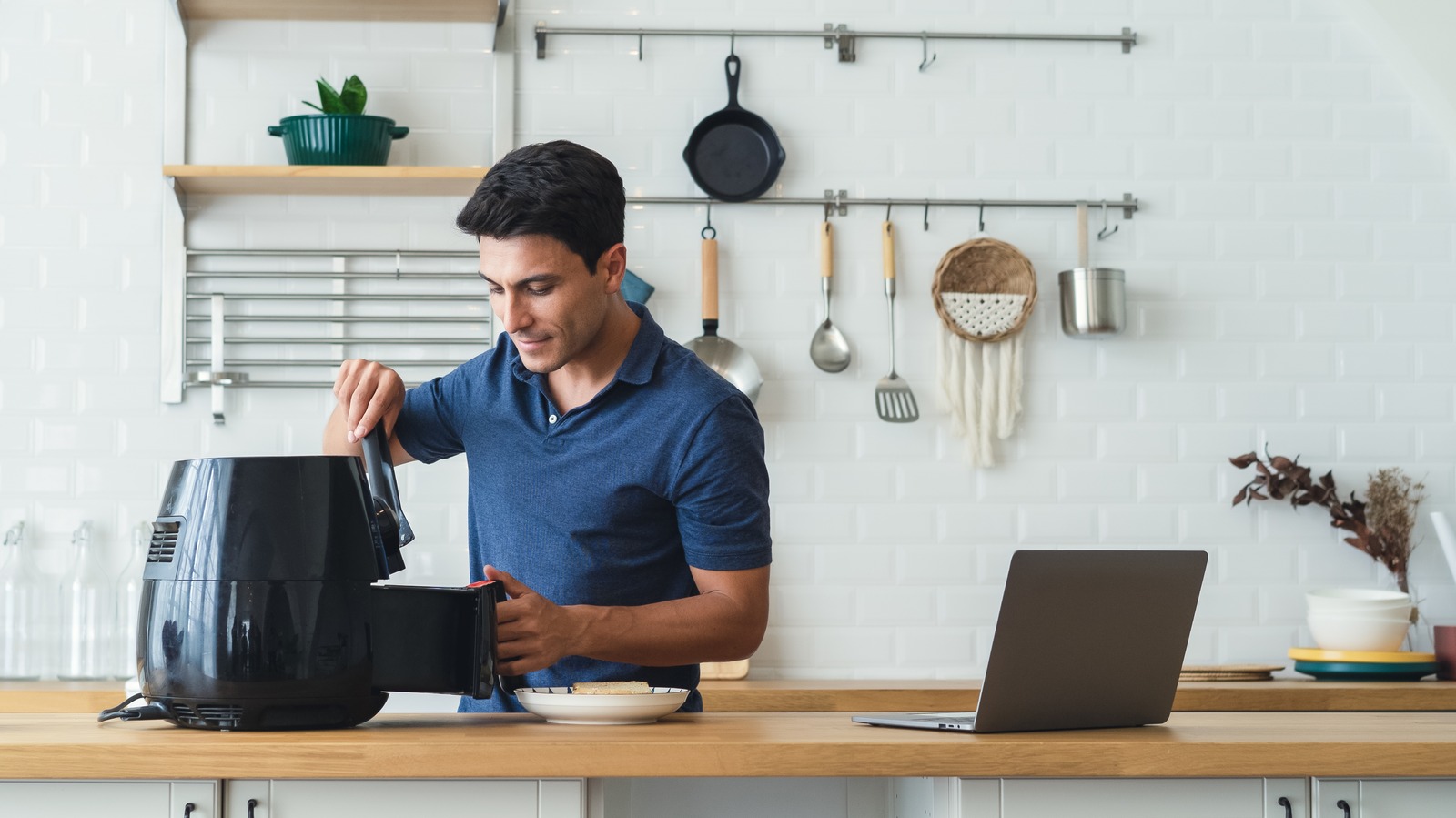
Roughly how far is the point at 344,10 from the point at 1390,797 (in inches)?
118

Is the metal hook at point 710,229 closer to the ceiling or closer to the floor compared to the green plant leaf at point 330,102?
closer to the floor

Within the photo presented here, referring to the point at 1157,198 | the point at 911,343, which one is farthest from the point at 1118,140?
the point at 911,343

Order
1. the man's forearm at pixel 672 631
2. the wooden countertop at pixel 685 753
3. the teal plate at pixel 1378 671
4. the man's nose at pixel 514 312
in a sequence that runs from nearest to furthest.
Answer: the wooden countertop at pixel 685 753, the man's forearm at pixel 672 631, the man's nose at pixel 514 312, the teal plate at pixel 1378 671

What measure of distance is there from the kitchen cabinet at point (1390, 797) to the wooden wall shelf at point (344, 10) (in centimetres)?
273

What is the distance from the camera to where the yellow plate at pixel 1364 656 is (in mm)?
3281

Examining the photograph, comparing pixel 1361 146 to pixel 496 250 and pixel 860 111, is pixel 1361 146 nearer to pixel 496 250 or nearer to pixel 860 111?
pixel 860 111

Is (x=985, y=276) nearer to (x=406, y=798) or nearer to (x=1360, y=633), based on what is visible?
(x=1360, y=633)

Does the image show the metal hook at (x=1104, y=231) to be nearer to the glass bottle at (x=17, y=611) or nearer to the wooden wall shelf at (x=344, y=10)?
the wooden wall shelf at (x=344, y=10)

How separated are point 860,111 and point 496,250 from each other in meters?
2.01

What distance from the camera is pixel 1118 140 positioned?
371 cm

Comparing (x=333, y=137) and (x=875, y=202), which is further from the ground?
(x=333, y=137)

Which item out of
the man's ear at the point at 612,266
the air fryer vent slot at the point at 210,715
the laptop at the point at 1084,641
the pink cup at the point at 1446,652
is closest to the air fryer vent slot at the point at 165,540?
the air fryer vent slot at the point at 210,715

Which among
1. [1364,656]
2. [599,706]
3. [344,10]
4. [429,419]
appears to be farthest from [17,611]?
[1364,656]

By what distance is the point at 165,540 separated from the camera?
61.0 inches
